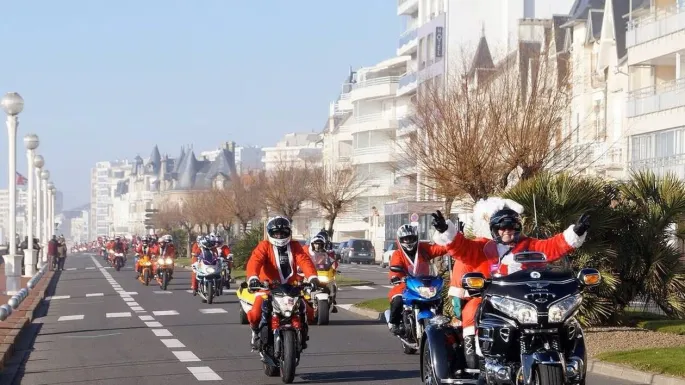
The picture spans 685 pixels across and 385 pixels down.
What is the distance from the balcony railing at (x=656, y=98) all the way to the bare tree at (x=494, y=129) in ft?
37.8

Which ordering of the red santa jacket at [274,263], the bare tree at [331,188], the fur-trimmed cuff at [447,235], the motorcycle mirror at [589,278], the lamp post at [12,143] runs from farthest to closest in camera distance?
the bare tree at [331,188]
the lamp post at [12,143]
the red santa jacket at [274,263]
the fur-trimmed cuff at [447,235]
the motorcycle mirror at [589,278]

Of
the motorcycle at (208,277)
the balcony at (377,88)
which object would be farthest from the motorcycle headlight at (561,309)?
the balcony at (377,88)

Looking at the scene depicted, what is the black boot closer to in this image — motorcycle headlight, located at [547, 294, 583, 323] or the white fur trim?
the white fur trim

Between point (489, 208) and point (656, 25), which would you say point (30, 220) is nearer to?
point (656, 25)

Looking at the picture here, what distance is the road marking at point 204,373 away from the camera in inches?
559

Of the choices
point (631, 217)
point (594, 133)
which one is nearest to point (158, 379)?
point (631, 217)

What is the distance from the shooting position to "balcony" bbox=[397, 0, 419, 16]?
85.2m

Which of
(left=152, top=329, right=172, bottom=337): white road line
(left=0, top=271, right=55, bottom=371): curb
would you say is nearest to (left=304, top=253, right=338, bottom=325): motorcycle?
(left=152, top=329, right=172, bottom=337): white road line

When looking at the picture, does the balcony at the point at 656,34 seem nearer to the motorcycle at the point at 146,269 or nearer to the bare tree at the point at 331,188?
the motorcycle at the point at 146,269

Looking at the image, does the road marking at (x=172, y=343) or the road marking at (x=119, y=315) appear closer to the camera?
the road marking at (x=172, y=343)

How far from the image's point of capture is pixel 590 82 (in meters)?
57.6

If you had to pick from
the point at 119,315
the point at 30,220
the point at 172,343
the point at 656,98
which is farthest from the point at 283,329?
the point at 30,220

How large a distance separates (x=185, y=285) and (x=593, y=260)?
24.9 m

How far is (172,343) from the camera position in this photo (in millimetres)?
19359
